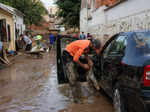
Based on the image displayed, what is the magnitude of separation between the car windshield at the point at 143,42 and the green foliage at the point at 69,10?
2511cm

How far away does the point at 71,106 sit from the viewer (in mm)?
4656

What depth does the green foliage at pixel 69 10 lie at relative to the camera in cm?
2808

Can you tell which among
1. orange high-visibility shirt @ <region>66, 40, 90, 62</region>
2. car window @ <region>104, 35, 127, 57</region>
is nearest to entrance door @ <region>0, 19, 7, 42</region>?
orange high-visibility shirt @ <region>66, 40, 90, 62</region>

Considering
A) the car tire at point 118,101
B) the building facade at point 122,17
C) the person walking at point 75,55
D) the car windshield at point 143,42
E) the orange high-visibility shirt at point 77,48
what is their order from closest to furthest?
the car windshield at point 143,42
the car tire at point 118,101
the orange high-visibility shirt at point 77,48
the person walking at point 75,55
the building facade at point 122,17

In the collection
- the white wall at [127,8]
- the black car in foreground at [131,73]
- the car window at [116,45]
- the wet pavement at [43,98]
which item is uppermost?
the white wall at [127,8]

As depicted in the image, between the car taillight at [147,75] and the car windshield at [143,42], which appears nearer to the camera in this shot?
the car taillight at [147,75]

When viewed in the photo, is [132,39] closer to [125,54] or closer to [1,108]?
[125,54]

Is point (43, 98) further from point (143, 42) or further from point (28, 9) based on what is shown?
point (28, 9)

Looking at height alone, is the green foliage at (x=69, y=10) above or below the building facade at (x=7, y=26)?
above

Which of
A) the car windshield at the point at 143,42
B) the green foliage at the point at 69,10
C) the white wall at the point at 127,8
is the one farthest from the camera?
the green foliage at the point at 69,10

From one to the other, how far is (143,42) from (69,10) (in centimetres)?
2628

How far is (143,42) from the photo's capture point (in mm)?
3244

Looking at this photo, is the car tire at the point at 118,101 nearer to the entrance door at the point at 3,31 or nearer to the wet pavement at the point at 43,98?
the wet pavement at the point at 43,98

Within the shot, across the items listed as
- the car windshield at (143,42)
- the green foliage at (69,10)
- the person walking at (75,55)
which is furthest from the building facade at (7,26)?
the green foliage at (69,10)
